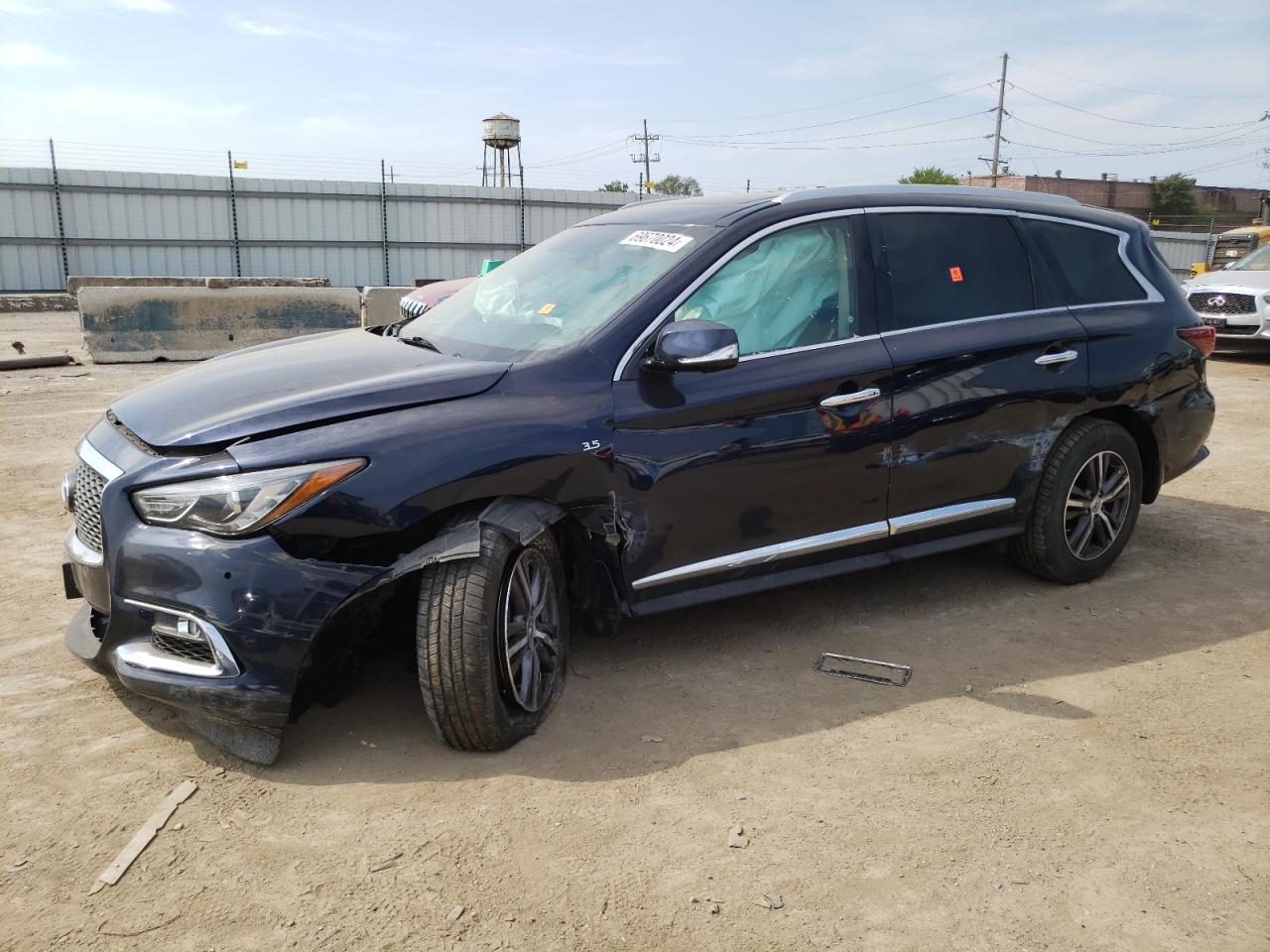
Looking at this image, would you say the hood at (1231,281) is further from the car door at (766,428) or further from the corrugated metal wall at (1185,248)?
the corrugated metal wall at (1185,248)

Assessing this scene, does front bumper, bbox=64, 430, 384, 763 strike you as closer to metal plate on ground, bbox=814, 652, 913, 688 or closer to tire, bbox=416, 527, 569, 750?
tire, bbox=416, 527, 569, 750

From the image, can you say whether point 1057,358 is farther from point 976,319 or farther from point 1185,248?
point 1185,248

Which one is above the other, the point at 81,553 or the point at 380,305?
the point at 380,305

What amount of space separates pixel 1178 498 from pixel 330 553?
5.66 meters

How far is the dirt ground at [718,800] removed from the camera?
254cm

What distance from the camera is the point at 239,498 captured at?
9.66 feet

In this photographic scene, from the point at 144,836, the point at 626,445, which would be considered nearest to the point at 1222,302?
the point at 626,445

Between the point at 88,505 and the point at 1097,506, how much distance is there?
4.27 meters

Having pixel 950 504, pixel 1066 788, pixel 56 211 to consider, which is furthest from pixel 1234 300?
pixel 56 211

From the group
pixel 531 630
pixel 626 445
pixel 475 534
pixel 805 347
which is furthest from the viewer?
pixel 805 347

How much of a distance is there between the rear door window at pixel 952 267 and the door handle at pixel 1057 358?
0.78ft

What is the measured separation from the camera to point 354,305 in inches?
538

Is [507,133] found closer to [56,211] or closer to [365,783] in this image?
[56,211]

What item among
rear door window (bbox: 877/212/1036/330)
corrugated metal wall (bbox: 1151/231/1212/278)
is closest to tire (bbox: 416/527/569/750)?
rear door window (bbox: 877/212/1036/330)
